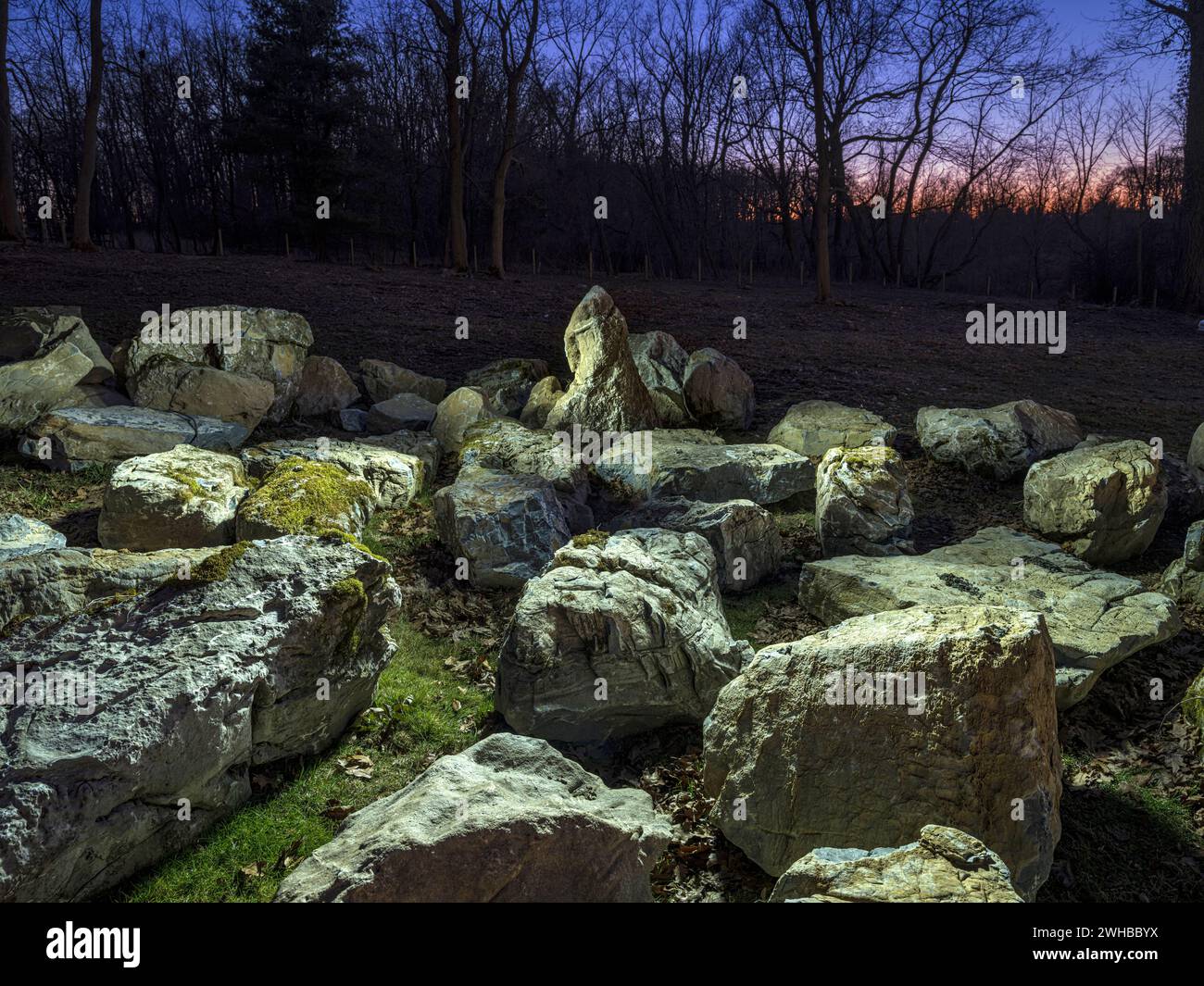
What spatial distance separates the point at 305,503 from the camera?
7082 mm

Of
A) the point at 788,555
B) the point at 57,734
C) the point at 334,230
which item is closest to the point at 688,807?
the point at 57,734

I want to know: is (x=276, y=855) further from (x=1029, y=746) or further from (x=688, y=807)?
(x=1029, y=746)

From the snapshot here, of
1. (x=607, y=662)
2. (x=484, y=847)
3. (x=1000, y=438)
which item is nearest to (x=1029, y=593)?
(x=607, y=662)

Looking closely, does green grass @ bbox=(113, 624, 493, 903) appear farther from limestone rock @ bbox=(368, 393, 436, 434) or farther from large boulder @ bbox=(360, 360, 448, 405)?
large boulder @ bbox=(360, 360, 448, 405)

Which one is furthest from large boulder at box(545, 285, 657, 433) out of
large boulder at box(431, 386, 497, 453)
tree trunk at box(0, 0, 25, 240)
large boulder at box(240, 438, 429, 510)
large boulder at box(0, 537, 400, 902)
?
tree trunk at box(0, 0, 25, 240)

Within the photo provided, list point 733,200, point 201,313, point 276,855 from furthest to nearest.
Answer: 1. point 733,200
2. point 201,313
3. point 276,855

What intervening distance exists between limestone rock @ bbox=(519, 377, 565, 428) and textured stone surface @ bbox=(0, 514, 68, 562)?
5.41 meters

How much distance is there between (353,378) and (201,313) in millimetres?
2032

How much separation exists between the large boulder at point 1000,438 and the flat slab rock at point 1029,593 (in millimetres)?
2151

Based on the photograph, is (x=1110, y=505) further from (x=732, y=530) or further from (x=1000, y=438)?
(x=732, y=530)

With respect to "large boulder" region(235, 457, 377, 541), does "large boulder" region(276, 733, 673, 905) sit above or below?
below

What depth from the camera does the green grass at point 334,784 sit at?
13.0 feet

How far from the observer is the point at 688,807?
4.58 meters

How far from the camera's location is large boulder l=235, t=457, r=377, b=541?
676 cm
